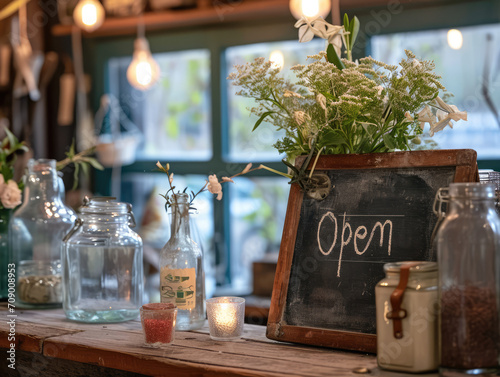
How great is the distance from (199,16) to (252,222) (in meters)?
1.14

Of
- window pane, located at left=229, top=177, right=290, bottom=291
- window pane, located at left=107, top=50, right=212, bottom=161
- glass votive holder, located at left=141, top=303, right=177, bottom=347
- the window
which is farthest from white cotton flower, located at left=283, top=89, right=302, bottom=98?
window pane, located at left=107, top=50, right=212, bottom=161

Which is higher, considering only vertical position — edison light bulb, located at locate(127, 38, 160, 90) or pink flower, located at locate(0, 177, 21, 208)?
edison light bulb, located at locate(127, 38, 160, 90)

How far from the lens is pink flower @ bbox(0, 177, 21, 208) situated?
1562 mm

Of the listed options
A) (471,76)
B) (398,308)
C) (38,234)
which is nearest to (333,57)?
(398,308)

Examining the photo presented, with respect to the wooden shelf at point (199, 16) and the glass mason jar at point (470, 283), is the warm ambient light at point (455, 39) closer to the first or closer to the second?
the wooden shelf at point (199, 16)

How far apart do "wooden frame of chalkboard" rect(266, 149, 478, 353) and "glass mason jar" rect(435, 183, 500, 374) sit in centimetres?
12

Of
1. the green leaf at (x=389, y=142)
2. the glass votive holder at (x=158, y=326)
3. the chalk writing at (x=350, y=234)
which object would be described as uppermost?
the green leaf at (x=389, y=142)

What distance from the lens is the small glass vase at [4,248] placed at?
1.61 metres

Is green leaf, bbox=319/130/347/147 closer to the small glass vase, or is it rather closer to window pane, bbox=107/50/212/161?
the small glass vase

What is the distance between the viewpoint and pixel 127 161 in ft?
12.3

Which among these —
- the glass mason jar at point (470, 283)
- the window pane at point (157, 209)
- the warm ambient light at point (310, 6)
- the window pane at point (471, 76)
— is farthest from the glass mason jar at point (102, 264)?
the window pane at point (157, 209)

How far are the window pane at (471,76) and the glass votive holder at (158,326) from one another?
2.02 m

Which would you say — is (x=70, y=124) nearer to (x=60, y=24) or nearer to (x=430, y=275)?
(x=60, y=24)

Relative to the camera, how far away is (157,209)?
3.89 m
